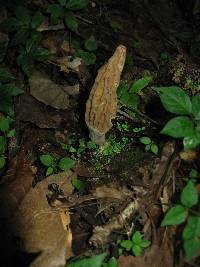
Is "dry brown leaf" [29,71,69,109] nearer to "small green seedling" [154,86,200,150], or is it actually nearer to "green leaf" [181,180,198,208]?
"small green seedling" [154,86,200,150]

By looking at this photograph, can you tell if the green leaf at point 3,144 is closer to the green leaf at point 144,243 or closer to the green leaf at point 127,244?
the green leaf at point 127,244

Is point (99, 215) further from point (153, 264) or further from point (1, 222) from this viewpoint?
point (1, 222)

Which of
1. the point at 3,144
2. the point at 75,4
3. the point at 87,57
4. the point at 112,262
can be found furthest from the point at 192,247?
the point at 75,4

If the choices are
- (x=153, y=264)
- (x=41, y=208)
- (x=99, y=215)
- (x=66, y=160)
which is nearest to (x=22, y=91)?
(x=66, y=160)

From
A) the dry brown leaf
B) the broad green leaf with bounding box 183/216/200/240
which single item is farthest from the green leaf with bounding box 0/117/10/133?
the broad green leaf with bounding box 183/216/200/240

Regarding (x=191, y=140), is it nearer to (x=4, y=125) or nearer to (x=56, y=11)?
(x=4, y=125)

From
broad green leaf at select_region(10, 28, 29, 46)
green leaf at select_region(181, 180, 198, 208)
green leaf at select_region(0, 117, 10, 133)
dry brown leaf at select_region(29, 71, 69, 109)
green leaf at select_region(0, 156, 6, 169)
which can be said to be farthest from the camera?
broad green leaf at select_region(10, 28, 29, 46)

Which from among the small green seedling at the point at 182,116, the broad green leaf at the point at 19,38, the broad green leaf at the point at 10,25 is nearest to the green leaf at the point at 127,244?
the small green seedling at the point at 182,116
